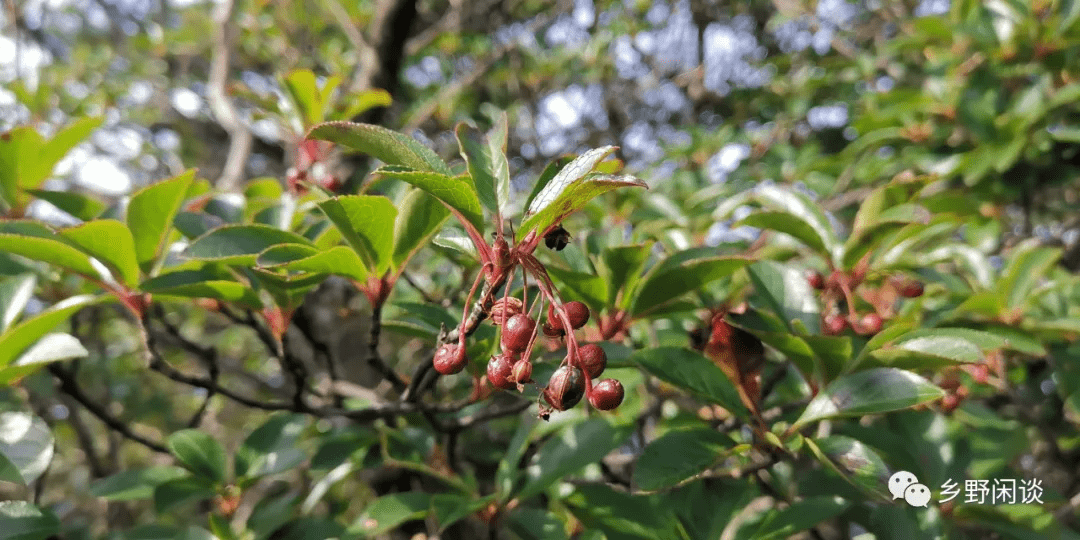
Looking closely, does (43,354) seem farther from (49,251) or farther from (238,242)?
(238,242)

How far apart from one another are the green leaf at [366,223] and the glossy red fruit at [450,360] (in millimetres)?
Result: 204

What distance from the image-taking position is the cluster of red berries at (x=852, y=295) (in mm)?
1147

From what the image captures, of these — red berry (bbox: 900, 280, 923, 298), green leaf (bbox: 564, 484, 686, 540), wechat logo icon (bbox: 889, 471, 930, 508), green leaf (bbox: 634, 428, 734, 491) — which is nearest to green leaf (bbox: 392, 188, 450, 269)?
green leaf (bbox: 634, 428, 734, 491)

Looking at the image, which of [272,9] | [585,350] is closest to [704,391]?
[585,350]

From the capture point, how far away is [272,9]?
3775 millimetres

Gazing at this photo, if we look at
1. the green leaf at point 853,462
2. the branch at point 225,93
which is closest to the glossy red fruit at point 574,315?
the green leaf at point 853,462

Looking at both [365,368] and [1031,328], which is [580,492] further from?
[365,368]

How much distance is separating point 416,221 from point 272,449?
2.01ft

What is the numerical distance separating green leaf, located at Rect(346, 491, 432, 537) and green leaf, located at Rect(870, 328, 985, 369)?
0.78m

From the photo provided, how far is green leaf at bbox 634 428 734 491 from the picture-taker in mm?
854

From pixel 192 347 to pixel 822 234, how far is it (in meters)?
1.30

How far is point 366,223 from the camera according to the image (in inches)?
32.5

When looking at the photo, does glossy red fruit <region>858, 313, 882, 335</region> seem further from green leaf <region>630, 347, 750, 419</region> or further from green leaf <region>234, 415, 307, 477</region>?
green leaf <region>234, 415, 307, 477</region>

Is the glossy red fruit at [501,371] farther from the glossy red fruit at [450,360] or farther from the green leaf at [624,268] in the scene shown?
the green leaf at [624,268]
